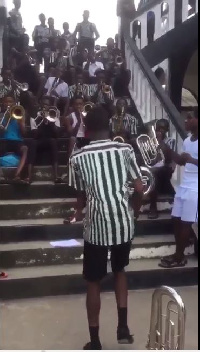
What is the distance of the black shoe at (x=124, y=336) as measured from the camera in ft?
14.3

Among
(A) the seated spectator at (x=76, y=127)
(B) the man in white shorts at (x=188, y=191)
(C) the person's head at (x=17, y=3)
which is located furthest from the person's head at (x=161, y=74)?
(B) the man in white shorts at (x=188, y=191)

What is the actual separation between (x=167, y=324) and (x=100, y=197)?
1180 millimetres

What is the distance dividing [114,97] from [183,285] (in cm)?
545

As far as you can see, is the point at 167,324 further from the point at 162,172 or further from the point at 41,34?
the point at 41,34

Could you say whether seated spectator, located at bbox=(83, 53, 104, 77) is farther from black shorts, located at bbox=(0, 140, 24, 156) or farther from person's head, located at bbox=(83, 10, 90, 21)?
black shorts, located at bbox=(0, 140, 24, 156)

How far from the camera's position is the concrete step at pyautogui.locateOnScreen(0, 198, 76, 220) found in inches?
262

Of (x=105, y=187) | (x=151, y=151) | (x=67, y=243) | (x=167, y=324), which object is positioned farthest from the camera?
(x=151, y=151)

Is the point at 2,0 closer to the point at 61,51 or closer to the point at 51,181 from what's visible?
the point at 61,51

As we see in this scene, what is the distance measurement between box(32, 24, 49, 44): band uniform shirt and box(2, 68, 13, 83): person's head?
2547 mm

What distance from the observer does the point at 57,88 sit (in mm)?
10359

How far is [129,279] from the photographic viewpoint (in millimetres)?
5770

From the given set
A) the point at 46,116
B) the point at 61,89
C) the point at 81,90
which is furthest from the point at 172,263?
the point at 81,90

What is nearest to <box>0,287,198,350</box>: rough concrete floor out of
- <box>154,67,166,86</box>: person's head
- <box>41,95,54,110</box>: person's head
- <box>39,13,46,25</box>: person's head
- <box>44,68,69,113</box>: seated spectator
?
<box>41,95,54,110</box>: person's head

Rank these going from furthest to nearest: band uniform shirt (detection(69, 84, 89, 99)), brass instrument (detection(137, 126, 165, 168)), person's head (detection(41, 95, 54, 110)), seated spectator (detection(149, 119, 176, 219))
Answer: band uniform shirt (detection(69, 84, 89, 99)) → person's head (detection(41, 95, 54, 110)) → brass instrument (detection(137, 126, 165, 168)) → seated spectator (detection(149, 119, 176, 219))
